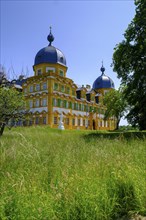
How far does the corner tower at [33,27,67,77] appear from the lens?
43.3m

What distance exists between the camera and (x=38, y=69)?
145 feet

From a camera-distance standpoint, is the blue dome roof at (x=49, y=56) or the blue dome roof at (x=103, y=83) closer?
the blue dome roof at (x=49, y=56)

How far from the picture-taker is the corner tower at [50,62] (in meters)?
43.3

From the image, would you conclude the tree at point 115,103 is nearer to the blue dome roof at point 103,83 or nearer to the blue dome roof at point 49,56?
the blue dome roof at point 49,56

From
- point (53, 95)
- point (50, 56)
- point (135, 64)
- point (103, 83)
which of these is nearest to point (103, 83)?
point (103, 83)

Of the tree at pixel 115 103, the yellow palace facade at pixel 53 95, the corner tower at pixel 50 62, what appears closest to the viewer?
the yellow palace facade at pixel 53 95

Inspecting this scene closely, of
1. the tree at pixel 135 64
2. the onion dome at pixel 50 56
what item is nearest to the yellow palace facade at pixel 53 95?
the onion dome at pixel 50 56

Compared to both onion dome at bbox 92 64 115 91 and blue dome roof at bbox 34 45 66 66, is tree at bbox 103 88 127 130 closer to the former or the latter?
blue dome roof at bbox 34 45 66 66

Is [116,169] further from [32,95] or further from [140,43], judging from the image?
[32,95]

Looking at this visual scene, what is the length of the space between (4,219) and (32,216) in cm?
33

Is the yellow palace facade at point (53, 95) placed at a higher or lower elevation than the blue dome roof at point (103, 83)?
lower

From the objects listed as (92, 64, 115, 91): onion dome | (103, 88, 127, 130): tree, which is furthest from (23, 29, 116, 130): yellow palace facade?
(92, 64, 115, 91): onion dome

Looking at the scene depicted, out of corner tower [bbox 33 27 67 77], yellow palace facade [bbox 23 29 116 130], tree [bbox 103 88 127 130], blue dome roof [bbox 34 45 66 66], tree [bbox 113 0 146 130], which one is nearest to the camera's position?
tree [bbox 113 0 146 130]

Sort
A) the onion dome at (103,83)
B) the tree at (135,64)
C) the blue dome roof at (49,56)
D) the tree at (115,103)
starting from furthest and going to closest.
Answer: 1. the onion dome at (103,83)
2. the tree at (115,103)
3. the blue dome roof at (49,56)
4. the tree at (135,64)
